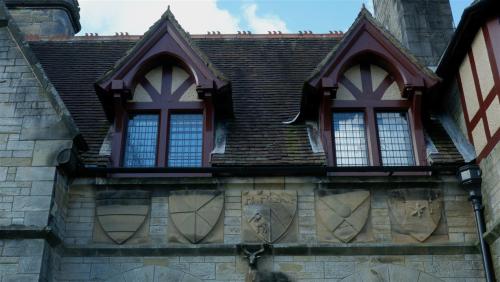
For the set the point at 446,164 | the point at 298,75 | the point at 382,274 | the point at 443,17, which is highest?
the point at 443,17

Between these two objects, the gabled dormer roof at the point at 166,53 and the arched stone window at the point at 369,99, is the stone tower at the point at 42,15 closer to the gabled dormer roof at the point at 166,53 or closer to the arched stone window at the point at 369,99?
the gabled dormer roof at the point at 166,53

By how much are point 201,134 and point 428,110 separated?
4.12m

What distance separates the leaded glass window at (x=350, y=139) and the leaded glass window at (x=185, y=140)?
233 cm

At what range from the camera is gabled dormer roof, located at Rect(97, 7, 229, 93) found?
34.2 ft

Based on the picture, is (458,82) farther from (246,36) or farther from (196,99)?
(246,36)

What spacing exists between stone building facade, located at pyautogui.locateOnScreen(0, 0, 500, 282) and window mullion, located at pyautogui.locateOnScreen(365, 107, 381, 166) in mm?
47

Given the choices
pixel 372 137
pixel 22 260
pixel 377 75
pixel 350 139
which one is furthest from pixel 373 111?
pixel 22 260

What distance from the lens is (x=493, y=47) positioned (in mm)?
9195

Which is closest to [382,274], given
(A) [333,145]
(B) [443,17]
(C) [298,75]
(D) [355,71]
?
(A) [333,145]

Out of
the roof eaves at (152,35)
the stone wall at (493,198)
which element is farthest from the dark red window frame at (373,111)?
the roof eaves at (152,35)

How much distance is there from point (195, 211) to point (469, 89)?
493 centimetres

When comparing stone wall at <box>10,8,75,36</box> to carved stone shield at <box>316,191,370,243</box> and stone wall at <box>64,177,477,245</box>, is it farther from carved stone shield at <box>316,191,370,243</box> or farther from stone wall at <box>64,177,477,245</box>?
carved stone shield at <box>316,191,370,243</box>

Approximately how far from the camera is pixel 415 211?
31.2ft

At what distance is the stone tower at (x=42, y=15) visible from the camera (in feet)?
52.5
